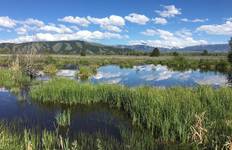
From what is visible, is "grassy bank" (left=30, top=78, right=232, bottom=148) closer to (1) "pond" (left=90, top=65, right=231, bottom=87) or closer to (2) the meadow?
(2) the meadow

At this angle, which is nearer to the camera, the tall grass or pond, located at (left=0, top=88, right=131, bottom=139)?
pond, located at (left=0, top=88, right=131, bottom=139)

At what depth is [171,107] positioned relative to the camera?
429 inches

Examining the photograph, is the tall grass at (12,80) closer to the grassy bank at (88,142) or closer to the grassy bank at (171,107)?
the grassy bank at (171,107)

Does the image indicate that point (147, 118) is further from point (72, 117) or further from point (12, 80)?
point (12, 80)

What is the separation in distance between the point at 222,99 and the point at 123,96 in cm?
527

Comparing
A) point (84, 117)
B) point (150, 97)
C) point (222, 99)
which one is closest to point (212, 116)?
point (222, 99)

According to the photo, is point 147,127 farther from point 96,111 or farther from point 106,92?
point 106,92

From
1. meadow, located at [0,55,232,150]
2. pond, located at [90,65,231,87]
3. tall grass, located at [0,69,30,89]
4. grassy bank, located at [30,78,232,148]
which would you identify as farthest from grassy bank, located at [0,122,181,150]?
tall grass, located at [0,69,30,89]

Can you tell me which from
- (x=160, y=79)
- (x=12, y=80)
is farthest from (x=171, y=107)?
(x=160, y=79)

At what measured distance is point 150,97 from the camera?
1259 cm

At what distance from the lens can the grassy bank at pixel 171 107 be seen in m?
Answer: 9.18

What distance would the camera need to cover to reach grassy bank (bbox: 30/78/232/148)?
9.18 meters

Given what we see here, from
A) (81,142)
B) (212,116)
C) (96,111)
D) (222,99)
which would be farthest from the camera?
(96,111)

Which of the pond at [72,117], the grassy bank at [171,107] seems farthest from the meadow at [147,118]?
the pond at [72,117]
